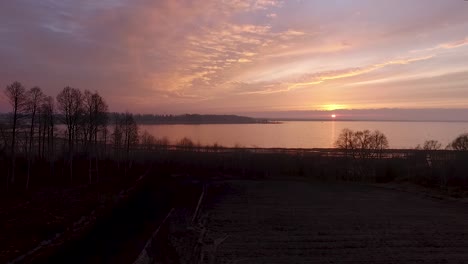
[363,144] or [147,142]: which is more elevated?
[363,144]

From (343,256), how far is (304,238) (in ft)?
9.04

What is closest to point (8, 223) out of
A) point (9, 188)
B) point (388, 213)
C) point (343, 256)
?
point (9, 188)

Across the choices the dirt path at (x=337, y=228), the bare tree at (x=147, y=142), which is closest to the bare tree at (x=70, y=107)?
the dirt path at (x=337, y=228)

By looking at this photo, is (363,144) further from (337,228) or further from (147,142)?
(147,142)

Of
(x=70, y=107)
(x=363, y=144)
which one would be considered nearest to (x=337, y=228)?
(x=70, y=107)

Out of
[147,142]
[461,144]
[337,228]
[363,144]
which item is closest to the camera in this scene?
[337,228]

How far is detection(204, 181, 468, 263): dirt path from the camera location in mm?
14961

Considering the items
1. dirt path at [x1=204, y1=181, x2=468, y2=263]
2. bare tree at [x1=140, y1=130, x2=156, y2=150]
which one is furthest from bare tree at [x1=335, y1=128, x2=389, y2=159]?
bare tree at [x1=140, y1=130, x2=156, y2=150]

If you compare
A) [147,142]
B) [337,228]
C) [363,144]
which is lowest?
[337,228]

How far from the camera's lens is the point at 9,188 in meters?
26.4

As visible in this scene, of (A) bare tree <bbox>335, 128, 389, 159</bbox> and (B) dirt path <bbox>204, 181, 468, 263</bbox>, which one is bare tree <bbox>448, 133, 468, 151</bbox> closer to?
(A) bare tree <bbox>335, 128, 389, 159</bbox>

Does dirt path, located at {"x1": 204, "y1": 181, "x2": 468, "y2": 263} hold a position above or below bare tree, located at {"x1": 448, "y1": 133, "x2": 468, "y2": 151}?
below

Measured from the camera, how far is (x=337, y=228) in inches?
750

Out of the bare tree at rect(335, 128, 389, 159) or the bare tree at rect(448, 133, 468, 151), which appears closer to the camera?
the bare tree at rect(448, 133, 468, 151)
